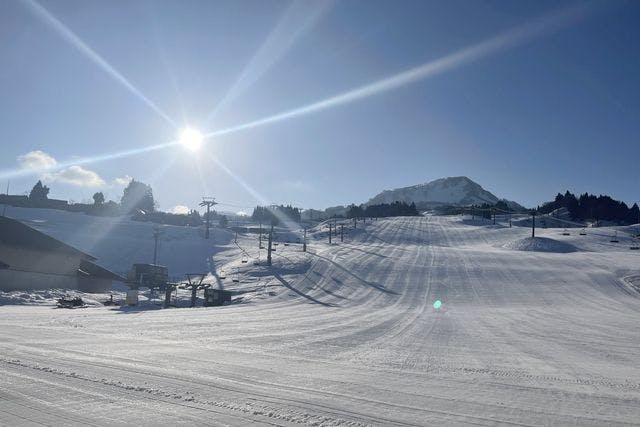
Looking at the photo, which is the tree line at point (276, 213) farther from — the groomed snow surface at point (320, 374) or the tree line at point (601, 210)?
the groomed snow surface at point (320, 374)

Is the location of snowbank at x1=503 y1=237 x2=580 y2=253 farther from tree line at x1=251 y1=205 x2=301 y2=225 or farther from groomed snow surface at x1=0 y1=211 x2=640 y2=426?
tree line at x1=251 y1=205 x2=301 y2=225

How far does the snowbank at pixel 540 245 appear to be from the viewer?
3029 inches

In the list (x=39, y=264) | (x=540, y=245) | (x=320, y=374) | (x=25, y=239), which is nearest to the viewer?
(x=320, y=374)

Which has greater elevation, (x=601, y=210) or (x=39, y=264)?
(x=601, y=210)

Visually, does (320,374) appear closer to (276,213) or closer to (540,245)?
(540,245)

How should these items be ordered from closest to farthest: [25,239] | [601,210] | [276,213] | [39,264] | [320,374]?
[320,374] → [39,264] → [25,239] → [601,210] → [276,213]

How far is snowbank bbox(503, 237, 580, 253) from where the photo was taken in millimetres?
76938

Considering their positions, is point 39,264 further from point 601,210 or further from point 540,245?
point 601,210

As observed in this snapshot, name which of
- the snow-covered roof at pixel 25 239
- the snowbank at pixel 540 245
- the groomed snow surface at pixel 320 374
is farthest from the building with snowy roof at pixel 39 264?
the snowbank at pixel 540 245

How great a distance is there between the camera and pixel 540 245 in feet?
258

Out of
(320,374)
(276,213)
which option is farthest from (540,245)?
(276,213)

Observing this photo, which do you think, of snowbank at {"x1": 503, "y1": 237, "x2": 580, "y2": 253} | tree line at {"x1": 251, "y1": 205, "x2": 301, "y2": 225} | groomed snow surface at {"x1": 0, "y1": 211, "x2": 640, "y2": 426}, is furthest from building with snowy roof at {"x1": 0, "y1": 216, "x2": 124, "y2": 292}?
tree line at {"x1": 251, "y1": 205, "x2": 301, "y2": 225}

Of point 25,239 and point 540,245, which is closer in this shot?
point 25,239

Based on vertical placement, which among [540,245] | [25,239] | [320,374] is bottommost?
[540,245]
